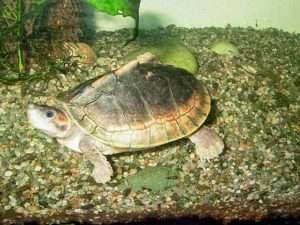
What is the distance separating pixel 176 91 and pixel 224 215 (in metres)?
1.24

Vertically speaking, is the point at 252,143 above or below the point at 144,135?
below

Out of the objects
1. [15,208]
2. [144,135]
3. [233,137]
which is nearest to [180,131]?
[144,135]

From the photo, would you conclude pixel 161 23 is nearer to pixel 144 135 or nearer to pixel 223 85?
pixel 223 85

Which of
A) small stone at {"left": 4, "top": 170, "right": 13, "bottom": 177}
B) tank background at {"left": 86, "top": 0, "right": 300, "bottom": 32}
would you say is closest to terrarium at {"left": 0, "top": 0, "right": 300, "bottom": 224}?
small stone at {"left": 4, "top": 170, "right": 13, "bottom": 177}

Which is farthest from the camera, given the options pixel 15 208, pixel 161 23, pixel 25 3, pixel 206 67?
pixel 161 23

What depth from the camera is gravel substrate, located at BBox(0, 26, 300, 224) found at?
289 centimetres

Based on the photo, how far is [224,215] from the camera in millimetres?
3166

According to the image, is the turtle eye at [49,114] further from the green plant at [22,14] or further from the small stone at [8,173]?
the green plant at [22,14]

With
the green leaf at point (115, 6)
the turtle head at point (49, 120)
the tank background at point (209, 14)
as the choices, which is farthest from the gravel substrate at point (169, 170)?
the tank background at point (209, 14)

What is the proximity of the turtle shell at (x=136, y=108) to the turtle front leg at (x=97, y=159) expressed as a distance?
0.18 metres

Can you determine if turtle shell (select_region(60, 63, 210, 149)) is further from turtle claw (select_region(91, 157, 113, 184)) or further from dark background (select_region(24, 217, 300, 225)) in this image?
dark background (select_region(24, 217, 300, 225))

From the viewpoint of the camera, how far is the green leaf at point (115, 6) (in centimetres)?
319

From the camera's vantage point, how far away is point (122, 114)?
9.71 feet

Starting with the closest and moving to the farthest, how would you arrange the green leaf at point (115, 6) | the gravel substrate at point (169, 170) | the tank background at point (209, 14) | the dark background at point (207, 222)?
the gravel substrate at point (169, 170), the dark background at point (207, 222), the green leaf at point (115, 6), the tank background at point (209, 14)
